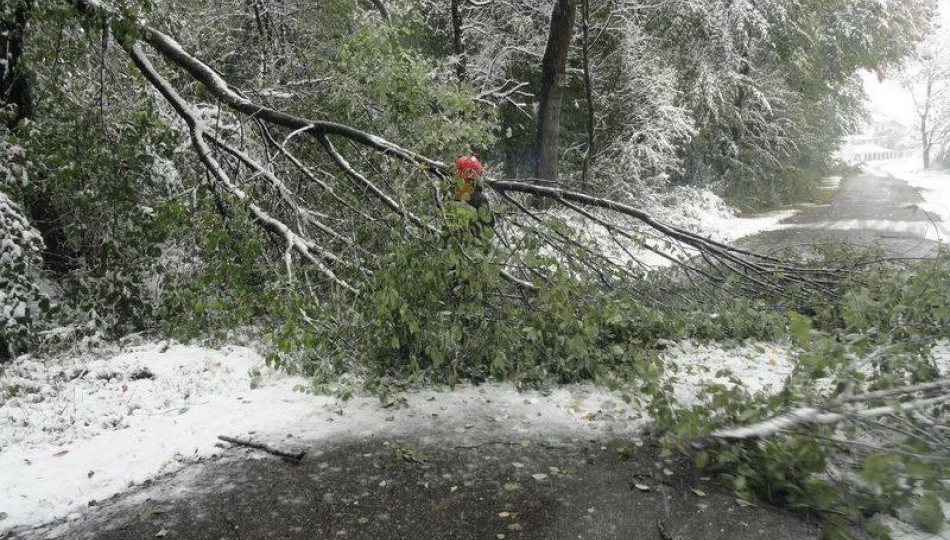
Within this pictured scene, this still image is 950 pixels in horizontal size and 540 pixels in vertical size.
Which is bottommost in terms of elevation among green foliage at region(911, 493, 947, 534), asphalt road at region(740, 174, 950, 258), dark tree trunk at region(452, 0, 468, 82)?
asphalt road at region(740, 174, 950, 258)

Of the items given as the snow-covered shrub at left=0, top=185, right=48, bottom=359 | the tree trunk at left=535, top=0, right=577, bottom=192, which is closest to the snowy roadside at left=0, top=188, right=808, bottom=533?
the snow-covered shrub at left=0, top=185, right=48, bottom=359

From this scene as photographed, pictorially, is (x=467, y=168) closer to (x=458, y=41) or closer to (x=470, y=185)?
(x=470, y=185)

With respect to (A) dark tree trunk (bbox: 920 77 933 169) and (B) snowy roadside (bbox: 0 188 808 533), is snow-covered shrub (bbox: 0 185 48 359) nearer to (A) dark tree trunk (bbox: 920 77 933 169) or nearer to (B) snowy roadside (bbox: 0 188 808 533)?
(B) snowy roadside (bbox: 0 188 808 533)

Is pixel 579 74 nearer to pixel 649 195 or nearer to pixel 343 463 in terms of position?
pixel 649 195

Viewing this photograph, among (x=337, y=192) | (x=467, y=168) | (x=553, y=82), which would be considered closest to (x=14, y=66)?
(x=337, y=192)

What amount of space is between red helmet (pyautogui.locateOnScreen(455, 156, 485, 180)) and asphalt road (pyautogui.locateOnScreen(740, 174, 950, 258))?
5.65 m

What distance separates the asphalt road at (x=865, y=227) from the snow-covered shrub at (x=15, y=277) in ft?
27.7

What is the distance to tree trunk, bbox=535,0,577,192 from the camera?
408 inches

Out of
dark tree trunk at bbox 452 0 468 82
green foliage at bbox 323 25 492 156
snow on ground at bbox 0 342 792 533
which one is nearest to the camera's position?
snow on ground at bbox 0 342 792 533

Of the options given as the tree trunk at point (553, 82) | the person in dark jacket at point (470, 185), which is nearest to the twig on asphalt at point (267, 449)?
the person in dark jacket at point (470, 185)

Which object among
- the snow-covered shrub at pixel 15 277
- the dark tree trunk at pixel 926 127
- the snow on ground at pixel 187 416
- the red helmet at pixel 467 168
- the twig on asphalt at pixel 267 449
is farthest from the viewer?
the dark tree trunk at pixel 926 127

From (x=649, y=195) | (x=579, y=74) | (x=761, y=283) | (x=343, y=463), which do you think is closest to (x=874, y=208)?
(x=649, y=195)

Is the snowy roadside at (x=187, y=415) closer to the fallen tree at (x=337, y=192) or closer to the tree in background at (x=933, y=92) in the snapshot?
the fallen tree at (x=337, y=192)

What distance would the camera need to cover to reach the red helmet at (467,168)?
4487 millimetres
